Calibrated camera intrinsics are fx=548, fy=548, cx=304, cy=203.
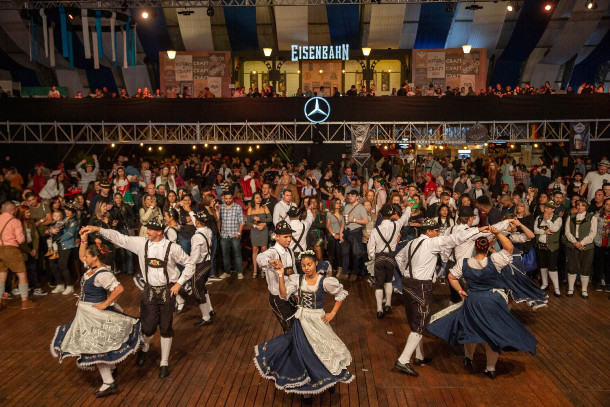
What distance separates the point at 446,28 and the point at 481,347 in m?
16.2

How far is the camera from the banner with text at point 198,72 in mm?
21547

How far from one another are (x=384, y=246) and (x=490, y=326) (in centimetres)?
228

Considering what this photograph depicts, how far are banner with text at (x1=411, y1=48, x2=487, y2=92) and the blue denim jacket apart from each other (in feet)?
49.8

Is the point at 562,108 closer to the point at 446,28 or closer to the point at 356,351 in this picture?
the point at 446,28

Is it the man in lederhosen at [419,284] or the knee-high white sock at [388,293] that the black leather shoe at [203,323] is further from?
the man in lederhosen at [419,284]

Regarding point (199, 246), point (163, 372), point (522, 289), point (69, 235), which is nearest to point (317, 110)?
point (69, 235)

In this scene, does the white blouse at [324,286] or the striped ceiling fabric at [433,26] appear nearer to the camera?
the white blouse at [324,286]

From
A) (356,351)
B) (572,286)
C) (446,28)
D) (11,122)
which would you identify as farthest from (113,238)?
(446,28)

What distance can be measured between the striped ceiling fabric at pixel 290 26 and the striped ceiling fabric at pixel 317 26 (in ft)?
1.54

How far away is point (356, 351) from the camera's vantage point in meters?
6.67

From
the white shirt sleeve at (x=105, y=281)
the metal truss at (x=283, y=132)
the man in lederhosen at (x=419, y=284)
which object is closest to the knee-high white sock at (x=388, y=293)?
the man in lederhosen at (x=419, y=284)

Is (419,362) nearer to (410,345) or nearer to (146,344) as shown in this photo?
(410,345)

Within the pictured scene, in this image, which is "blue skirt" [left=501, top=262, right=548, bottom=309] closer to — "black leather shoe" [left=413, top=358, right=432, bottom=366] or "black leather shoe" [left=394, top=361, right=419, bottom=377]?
"black leather shoe" [left=413, top=358, right=432, bottom=366]

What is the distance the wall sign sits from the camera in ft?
66.1
